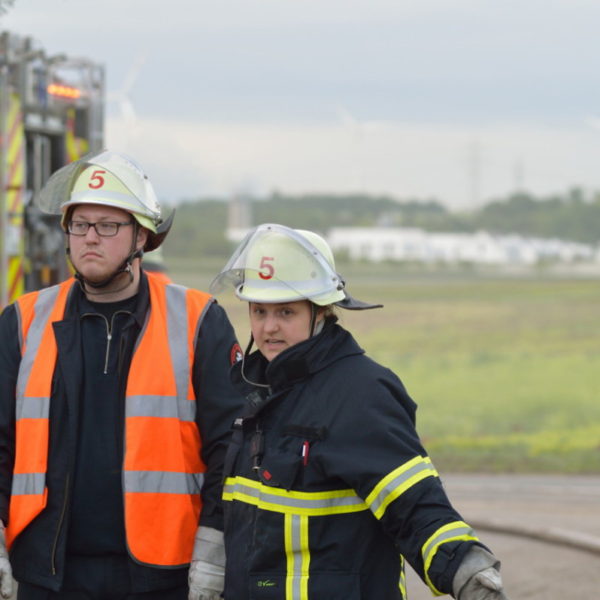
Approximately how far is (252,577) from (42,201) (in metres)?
1.41

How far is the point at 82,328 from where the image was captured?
140 inches

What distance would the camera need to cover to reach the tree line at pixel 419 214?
77375 millimetres

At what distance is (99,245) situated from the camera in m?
3.49

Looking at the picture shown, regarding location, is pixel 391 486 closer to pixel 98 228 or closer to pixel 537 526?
pixel 98 228

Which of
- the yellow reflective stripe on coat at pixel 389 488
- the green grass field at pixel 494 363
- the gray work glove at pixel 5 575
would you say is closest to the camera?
the yellow reflective stripe on coat at pixel 389 488

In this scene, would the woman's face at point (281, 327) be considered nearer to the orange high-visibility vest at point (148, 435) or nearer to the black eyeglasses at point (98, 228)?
the orange high-visibility vest at point (148, 435)

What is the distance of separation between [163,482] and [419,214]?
87655 mm

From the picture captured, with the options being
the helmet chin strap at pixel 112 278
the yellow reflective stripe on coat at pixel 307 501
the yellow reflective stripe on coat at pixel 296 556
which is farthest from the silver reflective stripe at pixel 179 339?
the yellow reflective stripe on coat at pixel 296 556

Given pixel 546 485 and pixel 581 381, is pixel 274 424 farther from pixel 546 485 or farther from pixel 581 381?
pixel 581 381

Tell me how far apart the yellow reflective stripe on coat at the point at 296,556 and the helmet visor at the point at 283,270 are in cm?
52

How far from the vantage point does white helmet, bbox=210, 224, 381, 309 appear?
3.07m

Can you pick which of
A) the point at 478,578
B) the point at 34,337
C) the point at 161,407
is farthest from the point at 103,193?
the point at 478,578

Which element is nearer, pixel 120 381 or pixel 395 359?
pixel 120 381

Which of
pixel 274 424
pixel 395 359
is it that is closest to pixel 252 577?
pixel 274 424
